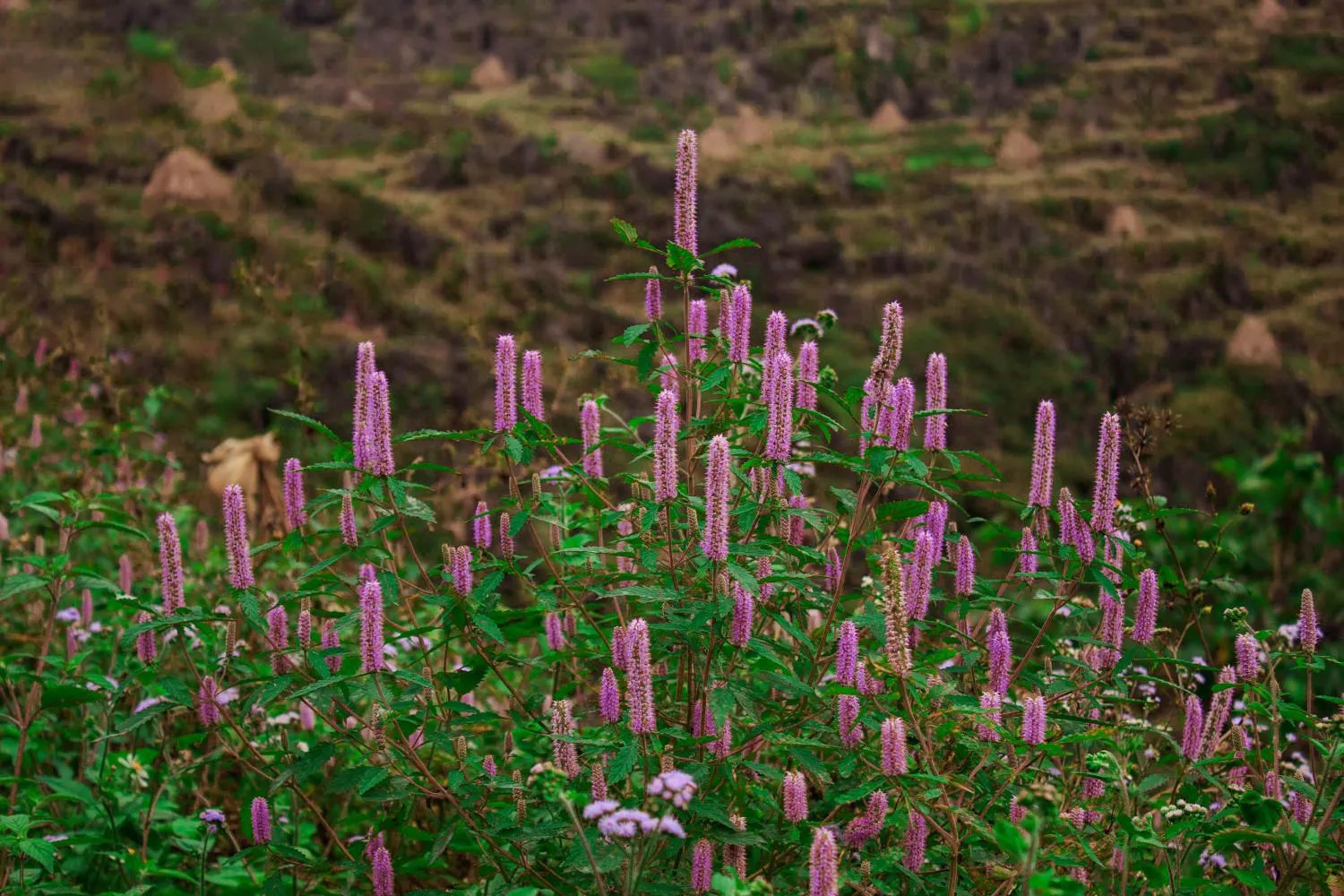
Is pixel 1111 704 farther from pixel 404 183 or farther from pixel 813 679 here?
pixel 404 183

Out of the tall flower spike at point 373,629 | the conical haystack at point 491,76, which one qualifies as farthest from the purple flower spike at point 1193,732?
the conical haystack at point 491,76

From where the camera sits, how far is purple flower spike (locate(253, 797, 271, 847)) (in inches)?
101

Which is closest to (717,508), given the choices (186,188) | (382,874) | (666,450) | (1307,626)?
(666,450)

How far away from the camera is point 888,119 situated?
15.2 metres

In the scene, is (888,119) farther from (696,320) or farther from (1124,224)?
(696,320)

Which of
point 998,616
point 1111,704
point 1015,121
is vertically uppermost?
point 1015,121

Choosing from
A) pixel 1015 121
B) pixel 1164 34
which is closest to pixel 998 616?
pixel 1015 121

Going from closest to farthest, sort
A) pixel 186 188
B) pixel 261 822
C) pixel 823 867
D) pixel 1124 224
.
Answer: pixel 823 867, pixel 261 822, pixel 186 188, pixel 1124 224

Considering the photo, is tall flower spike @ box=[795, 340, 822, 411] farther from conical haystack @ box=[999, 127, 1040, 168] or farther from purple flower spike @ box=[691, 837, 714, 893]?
conical haystack @ box=[999, 127, 1040, 168]

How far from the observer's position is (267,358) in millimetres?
9258

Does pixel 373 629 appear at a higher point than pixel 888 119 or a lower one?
lower

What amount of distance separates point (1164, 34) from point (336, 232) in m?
11.8

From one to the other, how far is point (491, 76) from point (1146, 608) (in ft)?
49.2

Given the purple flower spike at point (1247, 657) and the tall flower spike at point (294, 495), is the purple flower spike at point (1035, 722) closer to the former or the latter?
the purple flower spike at point (1247, 657)
